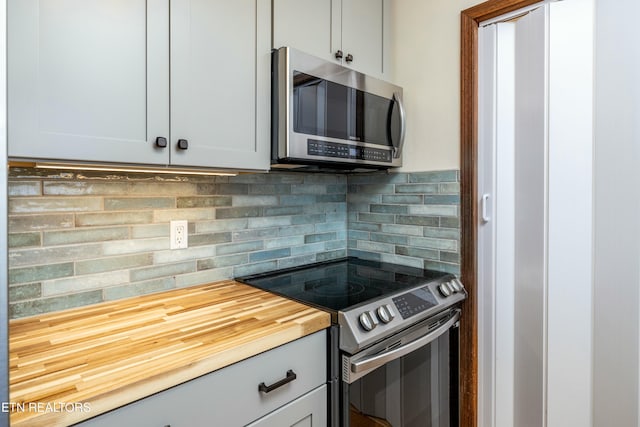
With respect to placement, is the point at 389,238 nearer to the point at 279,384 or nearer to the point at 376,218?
the point at 376,218

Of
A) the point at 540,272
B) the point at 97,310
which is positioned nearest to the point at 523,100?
the point at 540,272

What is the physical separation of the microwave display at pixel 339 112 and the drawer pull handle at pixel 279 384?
2.60ft

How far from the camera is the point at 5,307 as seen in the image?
0.49 meters

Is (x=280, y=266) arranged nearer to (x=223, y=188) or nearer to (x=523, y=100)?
(x=223, y=188)

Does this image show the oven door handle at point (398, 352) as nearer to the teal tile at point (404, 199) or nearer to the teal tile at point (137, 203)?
the teal tile at point (404, 199)

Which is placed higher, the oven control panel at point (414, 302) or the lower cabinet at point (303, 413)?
the oven control panel at point (414, 302)

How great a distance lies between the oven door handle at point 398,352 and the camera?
1080 millimetres

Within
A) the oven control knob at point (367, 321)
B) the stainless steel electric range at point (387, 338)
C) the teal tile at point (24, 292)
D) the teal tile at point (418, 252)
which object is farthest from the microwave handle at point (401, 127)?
the teal tile at point (24, 292)

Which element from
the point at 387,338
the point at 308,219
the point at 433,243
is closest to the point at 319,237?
the point at 308,219

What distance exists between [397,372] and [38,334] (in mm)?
1146

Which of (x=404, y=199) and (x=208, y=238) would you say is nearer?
(x=208, y=238)

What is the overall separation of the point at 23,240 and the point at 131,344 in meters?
0.52

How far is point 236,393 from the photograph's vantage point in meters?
0.88

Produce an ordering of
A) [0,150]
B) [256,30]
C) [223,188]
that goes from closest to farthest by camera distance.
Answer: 1. [0,150]
2. [256,30]
3. [223,188]
